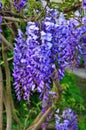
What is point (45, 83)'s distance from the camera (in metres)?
2.11

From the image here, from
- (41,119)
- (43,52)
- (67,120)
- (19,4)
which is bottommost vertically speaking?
(67,120)

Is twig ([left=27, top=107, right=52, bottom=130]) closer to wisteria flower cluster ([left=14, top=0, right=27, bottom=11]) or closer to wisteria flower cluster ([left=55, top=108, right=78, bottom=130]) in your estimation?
wisteria flower cluster ([left=14, top=0, right=27, bottom=11])

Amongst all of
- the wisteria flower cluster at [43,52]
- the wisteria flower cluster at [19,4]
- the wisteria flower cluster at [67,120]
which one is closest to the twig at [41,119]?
the wisteria flower cluster at [43,52]

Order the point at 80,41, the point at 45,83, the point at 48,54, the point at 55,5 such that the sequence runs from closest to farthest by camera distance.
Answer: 1. the point at 48,54
2. the point at 45,83
3. the point at 55,5
4. the point at 80,41

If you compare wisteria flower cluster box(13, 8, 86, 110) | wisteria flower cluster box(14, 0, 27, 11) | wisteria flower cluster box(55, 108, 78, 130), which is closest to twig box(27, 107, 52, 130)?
wisteria flower cluster box(13, 8, 86, 110)

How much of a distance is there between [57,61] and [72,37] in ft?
1.54

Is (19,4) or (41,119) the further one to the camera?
(19,4)

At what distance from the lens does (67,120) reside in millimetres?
3510

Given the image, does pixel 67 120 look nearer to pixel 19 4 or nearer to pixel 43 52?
pixel 19 4

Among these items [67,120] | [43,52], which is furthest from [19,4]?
[67,120]

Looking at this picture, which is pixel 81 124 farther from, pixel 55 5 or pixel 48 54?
pixel 48 54

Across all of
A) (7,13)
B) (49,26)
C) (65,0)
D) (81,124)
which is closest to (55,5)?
(65,0)

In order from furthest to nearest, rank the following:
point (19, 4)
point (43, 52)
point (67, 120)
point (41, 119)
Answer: point (67, 120)
point (19, 4)
point (41, 119)
point (43, 52)

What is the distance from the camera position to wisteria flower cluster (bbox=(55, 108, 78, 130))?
349 centimetres
